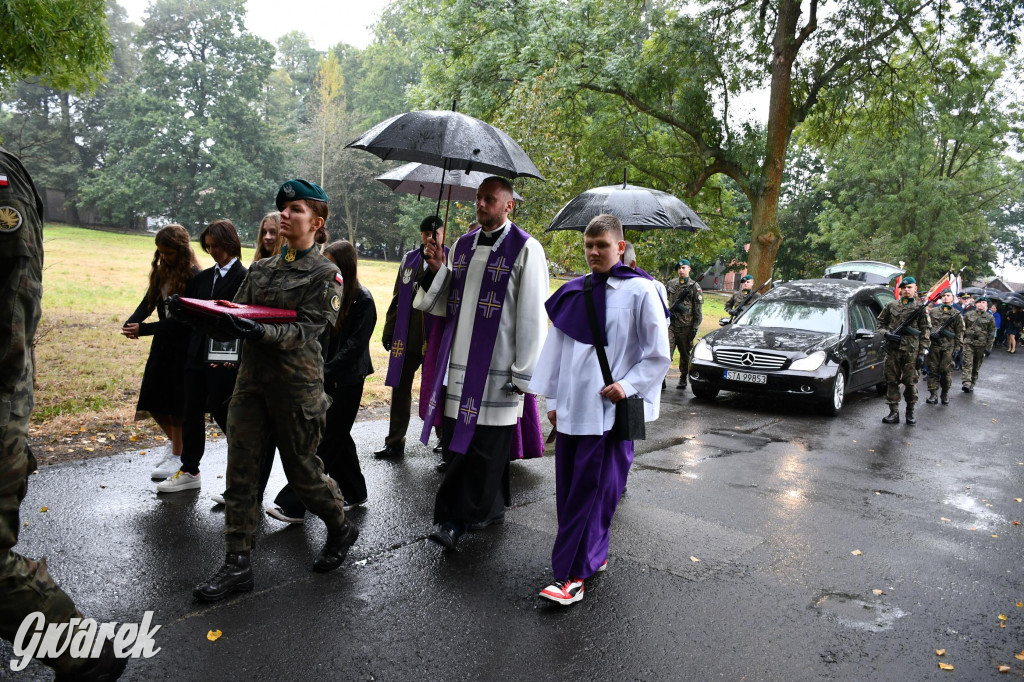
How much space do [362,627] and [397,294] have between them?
375 centimetres

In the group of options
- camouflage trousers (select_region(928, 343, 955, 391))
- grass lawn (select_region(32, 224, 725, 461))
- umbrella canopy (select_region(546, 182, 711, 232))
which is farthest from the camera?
camouflage trousers (select_region(928, 343, 955, 391))

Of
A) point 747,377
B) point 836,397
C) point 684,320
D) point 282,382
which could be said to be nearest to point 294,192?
point 282,382

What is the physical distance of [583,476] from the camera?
4031mm

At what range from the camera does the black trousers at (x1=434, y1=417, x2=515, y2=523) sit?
461 centimetres

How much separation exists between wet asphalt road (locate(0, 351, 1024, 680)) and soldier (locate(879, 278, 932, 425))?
3.95 metres

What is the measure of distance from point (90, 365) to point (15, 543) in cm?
864

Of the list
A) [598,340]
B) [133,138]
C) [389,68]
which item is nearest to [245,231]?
[133,138]

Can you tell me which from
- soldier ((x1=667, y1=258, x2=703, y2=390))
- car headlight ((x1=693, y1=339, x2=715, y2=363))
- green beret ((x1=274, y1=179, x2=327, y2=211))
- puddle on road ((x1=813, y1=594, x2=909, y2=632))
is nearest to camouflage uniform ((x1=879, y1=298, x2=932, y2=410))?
car headlight ((x1=693, y1=339, x2=715, y2=363))

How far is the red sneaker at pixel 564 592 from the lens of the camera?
3951mm

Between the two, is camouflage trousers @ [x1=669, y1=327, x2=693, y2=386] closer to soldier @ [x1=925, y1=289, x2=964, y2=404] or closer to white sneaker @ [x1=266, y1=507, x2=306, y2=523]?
soldier @ [x1=925, y1=289, x2=964, y2=404]

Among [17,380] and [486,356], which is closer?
[17,380]

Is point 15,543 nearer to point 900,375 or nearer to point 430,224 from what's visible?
point 430,224

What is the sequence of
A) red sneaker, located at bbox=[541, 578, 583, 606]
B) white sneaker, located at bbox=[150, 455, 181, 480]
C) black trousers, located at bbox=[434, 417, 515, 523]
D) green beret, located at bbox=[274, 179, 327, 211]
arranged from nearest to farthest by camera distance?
green beret, located at bbox=[274, 179, 327, 211] → red sneaker, located at bbox=[541, 578, 583, 606] → black trousers, located at bbox=[434, 417, 515, 523] → white sneaker, located at bbox=[150, 455, 181, 480]

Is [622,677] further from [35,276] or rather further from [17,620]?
[35,276]
